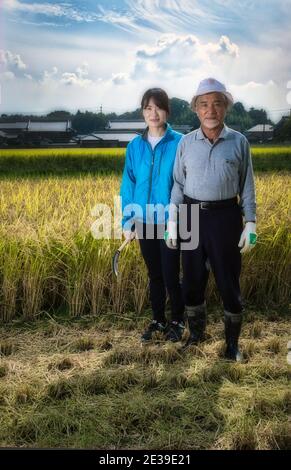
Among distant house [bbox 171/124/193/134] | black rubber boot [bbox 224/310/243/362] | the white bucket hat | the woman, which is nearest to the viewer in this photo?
the white bucket hat

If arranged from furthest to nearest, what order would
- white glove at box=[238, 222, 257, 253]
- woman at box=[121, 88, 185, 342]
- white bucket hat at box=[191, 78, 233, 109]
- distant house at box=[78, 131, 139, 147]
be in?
distant house at box=[78, 131, 139, 147] < woman at box=[121, 88, 185, 342] < white glove at box=[238, 222, 257, 253] < white bucket hat at box=[191, 78, 233, 109]

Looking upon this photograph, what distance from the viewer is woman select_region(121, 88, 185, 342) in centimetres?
290

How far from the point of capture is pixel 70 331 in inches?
143

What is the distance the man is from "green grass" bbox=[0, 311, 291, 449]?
45cm

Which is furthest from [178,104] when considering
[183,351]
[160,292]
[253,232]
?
[183,351]

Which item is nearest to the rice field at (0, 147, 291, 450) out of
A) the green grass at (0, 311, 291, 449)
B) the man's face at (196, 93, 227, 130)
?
the green grass at (0, 311, 291, 449)

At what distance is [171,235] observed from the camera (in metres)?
2.94

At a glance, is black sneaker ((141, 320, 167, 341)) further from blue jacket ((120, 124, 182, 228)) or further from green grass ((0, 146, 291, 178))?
green grass ((0, 146, 291, 178))

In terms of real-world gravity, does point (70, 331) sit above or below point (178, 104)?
below

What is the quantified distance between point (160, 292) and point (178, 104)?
3.41 feet

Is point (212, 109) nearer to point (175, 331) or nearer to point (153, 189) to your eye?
point (153, 189)

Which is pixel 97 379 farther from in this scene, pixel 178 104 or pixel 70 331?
pixel 178 104

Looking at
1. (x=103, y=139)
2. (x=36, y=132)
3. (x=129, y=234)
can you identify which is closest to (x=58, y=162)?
(x=36, y=132)

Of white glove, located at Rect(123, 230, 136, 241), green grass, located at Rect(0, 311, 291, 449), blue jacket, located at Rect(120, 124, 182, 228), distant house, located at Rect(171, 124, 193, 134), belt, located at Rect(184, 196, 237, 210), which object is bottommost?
green grass, located at Rect(0, 311, 291, 449)
